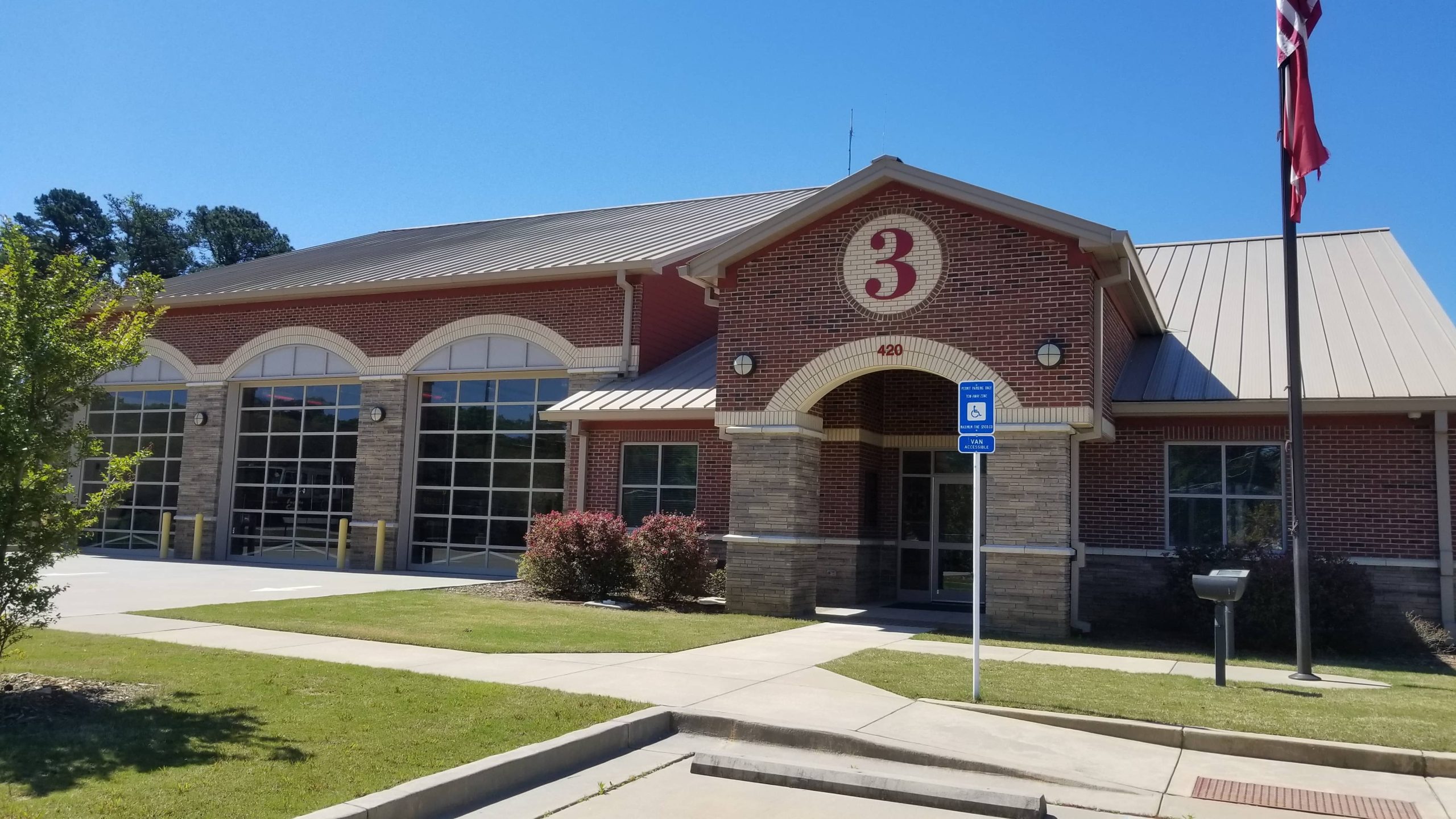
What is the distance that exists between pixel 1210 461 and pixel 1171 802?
34.5 ft

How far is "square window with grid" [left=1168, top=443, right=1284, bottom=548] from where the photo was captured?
1548cm

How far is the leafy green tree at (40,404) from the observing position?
7.70m

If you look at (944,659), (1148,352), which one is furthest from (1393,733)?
(1148,352)

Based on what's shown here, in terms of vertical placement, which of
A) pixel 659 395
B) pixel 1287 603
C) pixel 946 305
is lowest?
pixel 1287 603

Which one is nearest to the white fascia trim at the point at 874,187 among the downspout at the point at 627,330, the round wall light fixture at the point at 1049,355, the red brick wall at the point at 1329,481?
the round wall light fixture at the point at 1049,355

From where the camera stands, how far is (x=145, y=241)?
6788 cm

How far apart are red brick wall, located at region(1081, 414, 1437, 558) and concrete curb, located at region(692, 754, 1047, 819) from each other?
417 inches

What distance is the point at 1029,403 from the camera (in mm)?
13828

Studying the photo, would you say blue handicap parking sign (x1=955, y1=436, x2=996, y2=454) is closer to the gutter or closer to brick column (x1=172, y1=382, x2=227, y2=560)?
the gutter

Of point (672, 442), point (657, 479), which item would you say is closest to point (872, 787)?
point (672, 442)

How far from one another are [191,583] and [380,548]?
4.33 meters

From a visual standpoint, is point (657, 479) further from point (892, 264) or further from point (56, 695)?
point (56, 695)

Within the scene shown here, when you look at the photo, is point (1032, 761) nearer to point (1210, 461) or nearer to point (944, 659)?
point (944, 659)

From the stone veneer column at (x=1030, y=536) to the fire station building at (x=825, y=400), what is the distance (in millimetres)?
37
